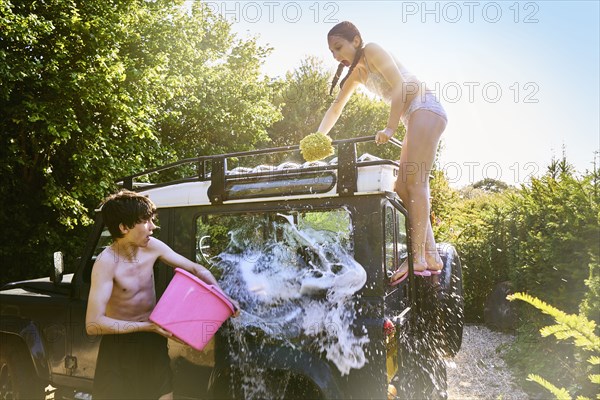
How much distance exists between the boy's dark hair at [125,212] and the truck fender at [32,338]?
160 cm

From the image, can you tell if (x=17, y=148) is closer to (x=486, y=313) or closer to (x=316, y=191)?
(x=316, y=191)

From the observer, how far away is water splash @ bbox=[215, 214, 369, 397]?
281 cm

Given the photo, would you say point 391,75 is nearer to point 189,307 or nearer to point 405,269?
point 405,269

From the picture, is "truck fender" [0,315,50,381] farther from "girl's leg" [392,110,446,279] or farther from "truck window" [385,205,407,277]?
"girl's leg" [392,110,446,279]

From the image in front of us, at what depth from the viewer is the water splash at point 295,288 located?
2807 mm

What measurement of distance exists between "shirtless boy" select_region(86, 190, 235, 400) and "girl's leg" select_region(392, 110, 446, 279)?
4.84 feet

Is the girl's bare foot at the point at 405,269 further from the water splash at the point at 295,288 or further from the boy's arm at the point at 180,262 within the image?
the boy's arm at the point at 180,262

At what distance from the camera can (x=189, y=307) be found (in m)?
2.86

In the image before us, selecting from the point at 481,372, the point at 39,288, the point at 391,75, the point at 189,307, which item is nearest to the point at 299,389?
the point at 189,307

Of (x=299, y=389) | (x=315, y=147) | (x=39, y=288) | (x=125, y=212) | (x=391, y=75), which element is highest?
(x=391, y=75)

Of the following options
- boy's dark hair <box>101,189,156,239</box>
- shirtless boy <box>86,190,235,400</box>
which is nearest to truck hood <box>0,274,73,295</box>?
shirtless boy <box>86,190,235,400</box>

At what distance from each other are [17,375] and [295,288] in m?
2.83

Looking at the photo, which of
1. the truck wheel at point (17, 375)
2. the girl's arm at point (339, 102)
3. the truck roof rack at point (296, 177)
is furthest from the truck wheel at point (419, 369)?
the truck wheel at point (17, 375)

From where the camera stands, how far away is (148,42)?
41.3ft
